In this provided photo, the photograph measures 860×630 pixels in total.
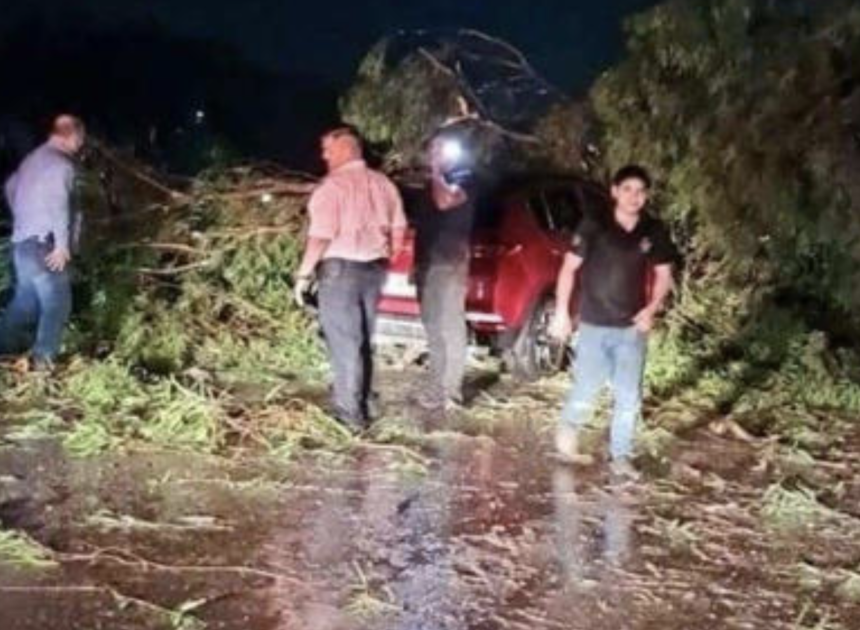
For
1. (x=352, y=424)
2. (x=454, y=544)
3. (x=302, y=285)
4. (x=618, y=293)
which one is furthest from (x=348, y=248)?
(x=454, y=544)

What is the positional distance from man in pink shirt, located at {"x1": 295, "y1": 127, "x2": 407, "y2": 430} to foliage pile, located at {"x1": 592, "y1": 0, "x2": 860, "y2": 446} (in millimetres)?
2544

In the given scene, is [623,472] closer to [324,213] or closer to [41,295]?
[324,213]

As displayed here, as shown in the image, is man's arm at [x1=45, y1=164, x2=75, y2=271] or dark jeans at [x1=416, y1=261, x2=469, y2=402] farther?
A: dark jeans at [x1=416, y1=261, x2=469, y2=402]

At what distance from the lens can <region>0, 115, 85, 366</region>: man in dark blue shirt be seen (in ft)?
34.5

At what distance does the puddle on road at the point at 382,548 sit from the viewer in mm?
6348

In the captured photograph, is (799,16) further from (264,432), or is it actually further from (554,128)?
(264,432)

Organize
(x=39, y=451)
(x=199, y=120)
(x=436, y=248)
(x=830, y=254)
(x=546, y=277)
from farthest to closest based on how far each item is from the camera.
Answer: (x=199, y=120) < (x=830, y=254) < (x=546, y=277) < (x=436, y=248) < (x=39, y=451)

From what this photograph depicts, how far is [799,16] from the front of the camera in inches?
487

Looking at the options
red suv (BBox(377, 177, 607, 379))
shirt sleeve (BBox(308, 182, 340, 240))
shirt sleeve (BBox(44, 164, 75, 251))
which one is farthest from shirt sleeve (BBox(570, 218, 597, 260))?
shirt sleeve (BBox(44, 164, 75, 251))

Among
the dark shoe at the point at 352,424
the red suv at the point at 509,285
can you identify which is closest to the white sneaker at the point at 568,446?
the dark shoe at the point at 352,424

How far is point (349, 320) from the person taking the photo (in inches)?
376

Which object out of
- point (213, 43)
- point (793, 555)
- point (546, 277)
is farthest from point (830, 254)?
point (213, 43)

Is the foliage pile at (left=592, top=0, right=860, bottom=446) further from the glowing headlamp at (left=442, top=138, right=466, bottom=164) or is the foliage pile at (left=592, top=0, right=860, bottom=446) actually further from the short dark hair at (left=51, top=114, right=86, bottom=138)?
the short dark hair at (left=51, top=114, right=86, bottom=138)

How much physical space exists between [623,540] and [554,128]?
726 centimetres
